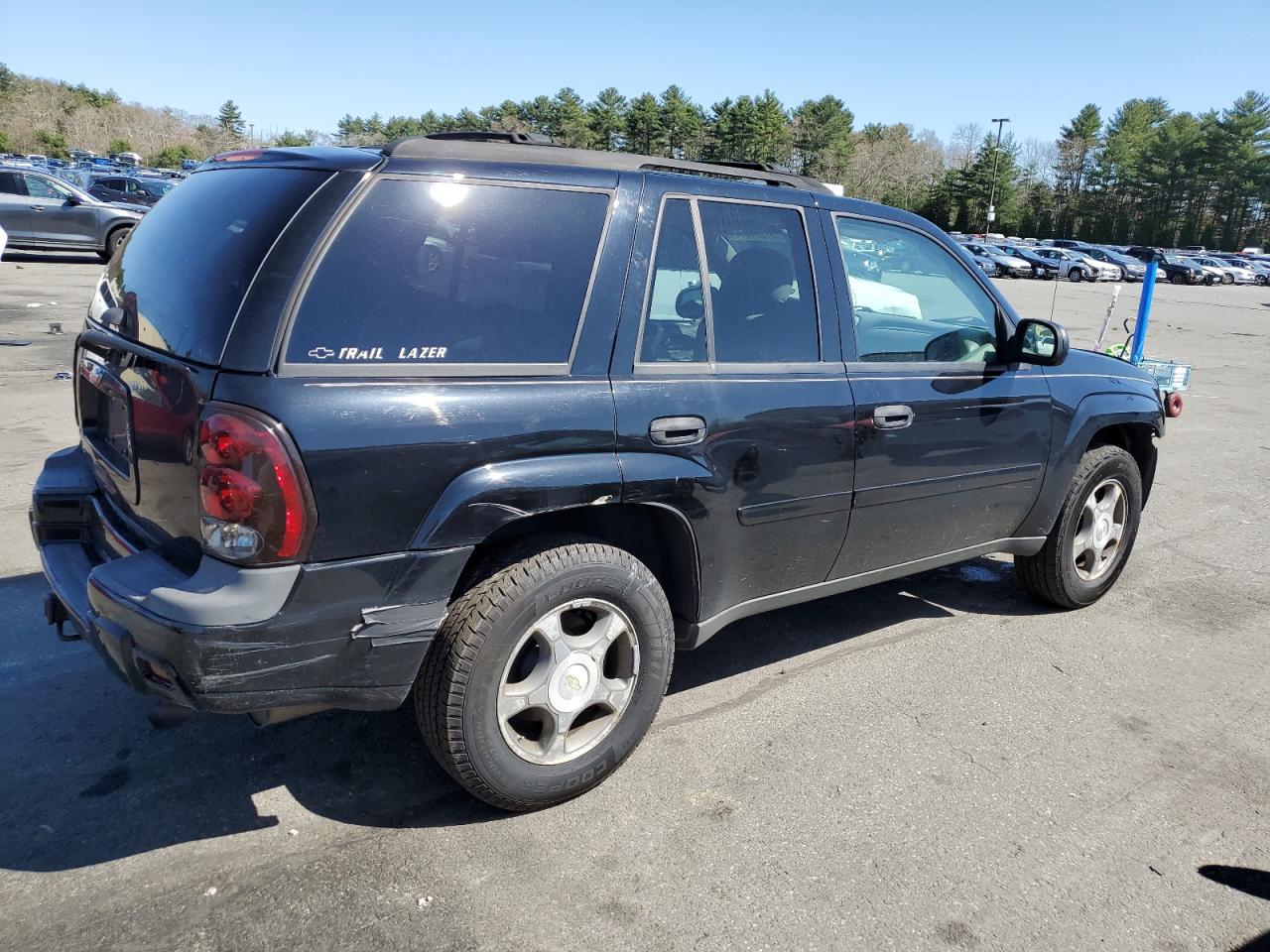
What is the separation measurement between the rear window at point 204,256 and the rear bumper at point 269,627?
1.98 ft

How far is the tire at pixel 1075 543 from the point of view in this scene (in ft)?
15.0

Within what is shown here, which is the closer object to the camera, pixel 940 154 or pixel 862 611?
pixel 862 611

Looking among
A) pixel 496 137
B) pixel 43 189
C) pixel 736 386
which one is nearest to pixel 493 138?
pixel 496 137

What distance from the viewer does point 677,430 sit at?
3.03 m

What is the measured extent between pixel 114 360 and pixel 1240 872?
3.70m

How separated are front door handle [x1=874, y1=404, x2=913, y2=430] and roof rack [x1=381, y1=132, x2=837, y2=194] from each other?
2.92 feet

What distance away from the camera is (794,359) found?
11.3 feet

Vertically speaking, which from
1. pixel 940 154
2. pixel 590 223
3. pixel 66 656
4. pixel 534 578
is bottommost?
pixel 66 656

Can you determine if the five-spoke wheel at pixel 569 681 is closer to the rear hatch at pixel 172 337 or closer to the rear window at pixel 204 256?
the rear hatch at pixel 172 337

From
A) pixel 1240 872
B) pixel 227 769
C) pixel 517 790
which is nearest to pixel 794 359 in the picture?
pixel 517 790

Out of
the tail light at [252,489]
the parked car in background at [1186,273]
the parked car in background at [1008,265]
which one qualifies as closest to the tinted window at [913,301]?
the tail light at [252,489]

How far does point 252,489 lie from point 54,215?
19.7 metres

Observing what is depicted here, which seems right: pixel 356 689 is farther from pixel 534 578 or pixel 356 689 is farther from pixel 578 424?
pixel 578 424

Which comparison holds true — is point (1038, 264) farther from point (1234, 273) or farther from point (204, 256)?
point (204, 256)
